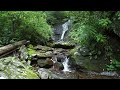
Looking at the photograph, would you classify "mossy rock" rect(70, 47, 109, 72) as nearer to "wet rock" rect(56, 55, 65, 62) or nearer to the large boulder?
"wet rock" rect(56, 55, 65, 62)

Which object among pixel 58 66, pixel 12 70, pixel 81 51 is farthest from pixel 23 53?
pixel 12 70

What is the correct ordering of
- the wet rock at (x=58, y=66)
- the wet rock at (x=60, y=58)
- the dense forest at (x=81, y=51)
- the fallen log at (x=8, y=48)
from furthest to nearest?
1. the wet rock at (x=60, y=58)
2. the wet rock at (x=58, y=66)
3. the fallen log at (x=8, y=48)
4. the dense forest at (x=81, y=51)

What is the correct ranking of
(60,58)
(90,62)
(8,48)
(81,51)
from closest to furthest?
(90,62)
(8,48)
(81,51)
(60,58)

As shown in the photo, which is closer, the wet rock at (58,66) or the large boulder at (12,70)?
the large boulder at (12,70)

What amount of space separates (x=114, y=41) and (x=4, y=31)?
16.9 ft

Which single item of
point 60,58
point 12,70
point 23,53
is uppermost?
point 12,70

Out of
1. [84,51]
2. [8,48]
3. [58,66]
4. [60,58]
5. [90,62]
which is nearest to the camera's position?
[90,62]

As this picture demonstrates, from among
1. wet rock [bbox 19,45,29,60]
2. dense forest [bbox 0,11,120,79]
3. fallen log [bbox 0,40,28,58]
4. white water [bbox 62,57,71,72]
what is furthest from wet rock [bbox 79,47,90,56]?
fallen log [bbox 0,40,28,58]

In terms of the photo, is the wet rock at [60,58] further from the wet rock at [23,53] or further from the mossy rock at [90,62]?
the wet rock at [23,53]

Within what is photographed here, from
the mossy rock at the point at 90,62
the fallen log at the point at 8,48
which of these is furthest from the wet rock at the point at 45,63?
the fallen log at the point at 8,48

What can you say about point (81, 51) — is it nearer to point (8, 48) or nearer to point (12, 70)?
point (8, 48)

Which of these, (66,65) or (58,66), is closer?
(58,66)

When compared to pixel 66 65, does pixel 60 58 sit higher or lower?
higher
